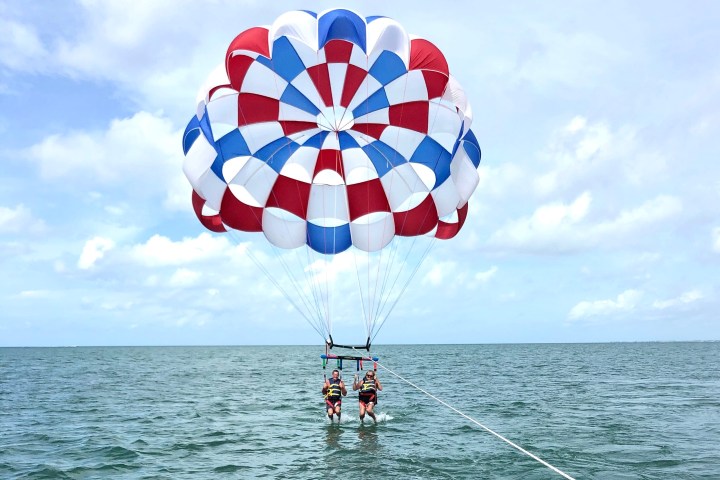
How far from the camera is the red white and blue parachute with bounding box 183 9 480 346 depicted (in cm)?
1458

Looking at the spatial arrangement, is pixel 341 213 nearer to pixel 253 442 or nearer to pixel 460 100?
pixel 460 100

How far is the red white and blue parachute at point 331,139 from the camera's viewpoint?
47.8 ft

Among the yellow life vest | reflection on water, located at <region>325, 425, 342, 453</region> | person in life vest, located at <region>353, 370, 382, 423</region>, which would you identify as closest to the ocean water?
reflection on water, located at <region>325, 425, 342, 453</region>

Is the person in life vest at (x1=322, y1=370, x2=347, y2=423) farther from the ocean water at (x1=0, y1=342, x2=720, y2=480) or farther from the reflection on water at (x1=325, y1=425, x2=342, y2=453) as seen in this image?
the ocean water at (x1=0, y1=342, x2=720, y2=480)

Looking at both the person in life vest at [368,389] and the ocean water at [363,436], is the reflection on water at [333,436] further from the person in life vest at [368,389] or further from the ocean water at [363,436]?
the person in life vest at [368,389]

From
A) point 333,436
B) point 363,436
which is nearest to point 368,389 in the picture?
point 363,436

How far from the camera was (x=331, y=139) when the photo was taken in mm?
16766

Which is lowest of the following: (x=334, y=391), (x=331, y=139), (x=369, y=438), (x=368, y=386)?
(x=369, y=438)

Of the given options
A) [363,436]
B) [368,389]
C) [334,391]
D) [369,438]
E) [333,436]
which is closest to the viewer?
[369,438]

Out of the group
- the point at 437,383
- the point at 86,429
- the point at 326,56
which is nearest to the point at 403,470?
the point at 326,56

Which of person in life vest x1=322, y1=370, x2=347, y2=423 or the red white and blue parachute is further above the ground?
the red white and blue parachute

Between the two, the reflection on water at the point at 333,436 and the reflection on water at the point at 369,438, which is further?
the reflection on water at the point at 333,436

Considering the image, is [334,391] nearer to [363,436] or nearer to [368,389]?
[368,389]

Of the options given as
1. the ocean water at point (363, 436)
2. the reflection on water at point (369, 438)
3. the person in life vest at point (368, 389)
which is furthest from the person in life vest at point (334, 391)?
the reflection on water at point (369, 438)
